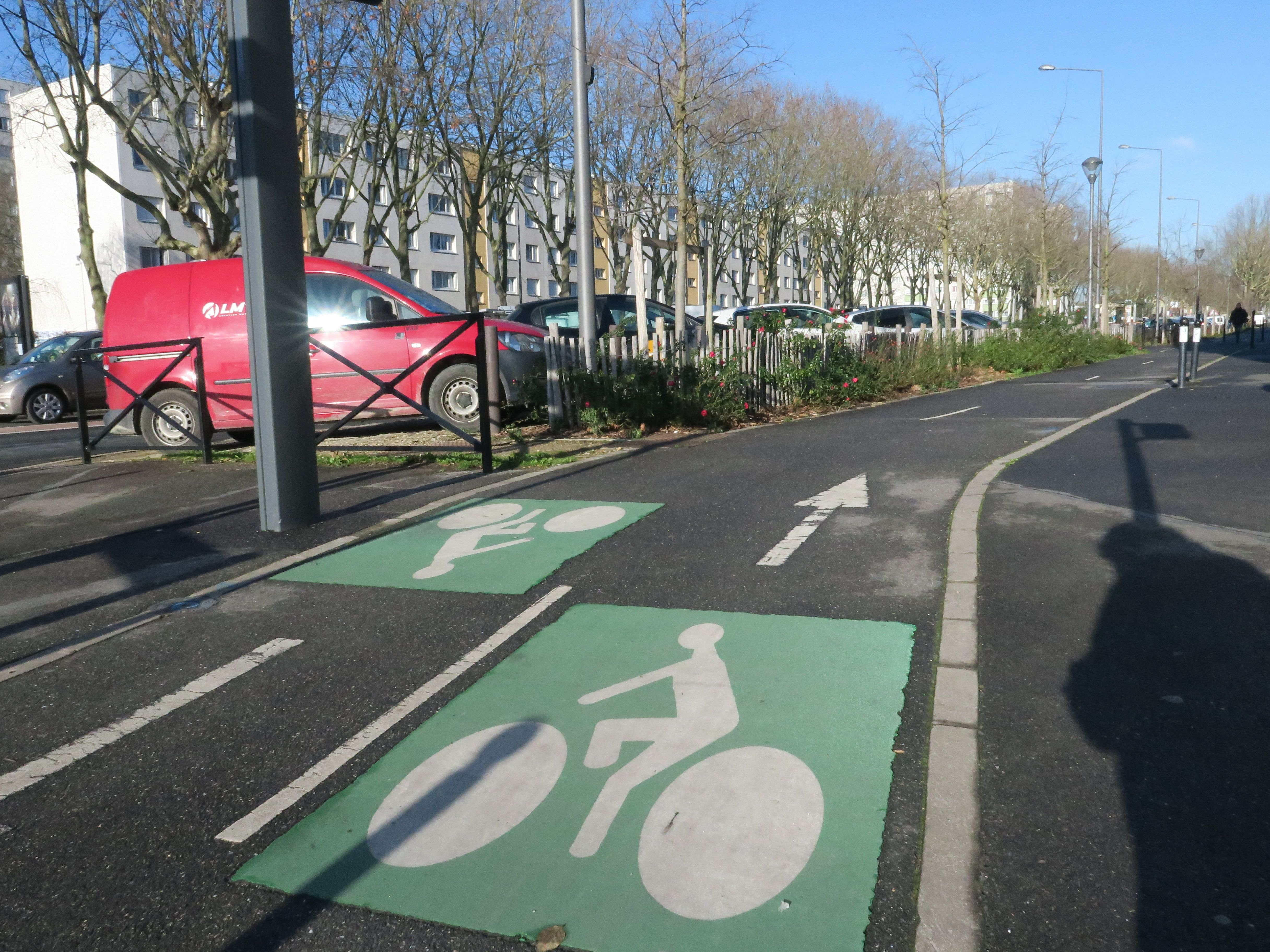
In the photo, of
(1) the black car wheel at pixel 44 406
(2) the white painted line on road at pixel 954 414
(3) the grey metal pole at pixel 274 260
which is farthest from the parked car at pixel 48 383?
(2) the white painted line on road at pixel 954 414

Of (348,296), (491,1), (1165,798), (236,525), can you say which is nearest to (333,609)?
(236,525)

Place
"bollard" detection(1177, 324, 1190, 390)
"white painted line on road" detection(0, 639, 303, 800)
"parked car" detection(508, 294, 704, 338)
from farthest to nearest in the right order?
"bollard" detection(1177, 324, 1190, 390)
"parked car" detection(508, 294, 704, 338)
"white painted line on road" detection(0, 639, 303, 800)

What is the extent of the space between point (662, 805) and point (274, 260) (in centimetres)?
518

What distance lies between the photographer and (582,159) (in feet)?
42.9

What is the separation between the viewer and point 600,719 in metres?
3.75

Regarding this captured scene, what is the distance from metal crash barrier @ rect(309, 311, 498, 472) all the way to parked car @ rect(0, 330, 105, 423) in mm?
12686

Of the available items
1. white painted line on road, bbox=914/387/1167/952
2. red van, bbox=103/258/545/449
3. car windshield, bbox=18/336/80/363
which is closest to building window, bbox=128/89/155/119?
car windshield, bbox=18/336/80/363

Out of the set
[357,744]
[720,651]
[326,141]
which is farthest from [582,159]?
[326,141]

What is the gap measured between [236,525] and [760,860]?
5.60 m

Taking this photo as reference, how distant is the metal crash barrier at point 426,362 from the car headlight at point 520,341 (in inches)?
78.2

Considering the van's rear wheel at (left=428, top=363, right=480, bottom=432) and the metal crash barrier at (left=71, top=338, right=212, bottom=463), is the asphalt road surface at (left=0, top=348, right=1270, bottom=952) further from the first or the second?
the van's rear wheel at (left=428, top=363, right=480, bottom=432)

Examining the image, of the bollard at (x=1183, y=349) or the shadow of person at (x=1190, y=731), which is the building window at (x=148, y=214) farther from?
the shadow of person at (x=1190, y=731)

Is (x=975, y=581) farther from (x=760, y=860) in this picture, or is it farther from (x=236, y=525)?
(x=236, y=525)

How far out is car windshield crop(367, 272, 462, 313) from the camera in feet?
38.7
